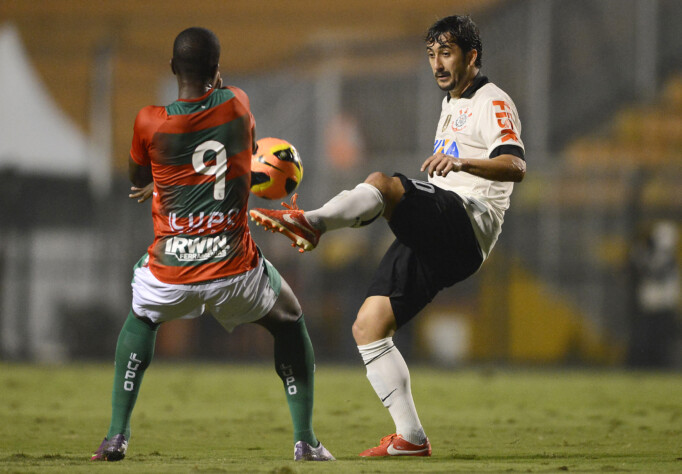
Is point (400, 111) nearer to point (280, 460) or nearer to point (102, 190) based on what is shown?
point (102, 190)

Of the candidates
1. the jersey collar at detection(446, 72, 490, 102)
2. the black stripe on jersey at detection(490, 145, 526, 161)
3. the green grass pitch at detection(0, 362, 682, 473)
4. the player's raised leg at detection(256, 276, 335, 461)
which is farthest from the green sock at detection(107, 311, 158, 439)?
the jersey collar at detection(446, 72, 490, 102)

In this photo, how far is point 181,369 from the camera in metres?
14.6

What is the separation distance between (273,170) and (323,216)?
2.97ft

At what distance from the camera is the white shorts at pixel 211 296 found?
501 cm

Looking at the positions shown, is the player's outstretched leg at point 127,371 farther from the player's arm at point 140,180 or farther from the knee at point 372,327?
the knee at point 372,327

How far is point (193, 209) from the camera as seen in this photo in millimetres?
5000

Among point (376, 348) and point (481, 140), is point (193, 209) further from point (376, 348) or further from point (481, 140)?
point (481, 140)

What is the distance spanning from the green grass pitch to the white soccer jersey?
1.27m

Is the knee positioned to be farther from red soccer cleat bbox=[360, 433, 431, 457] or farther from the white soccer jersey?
the white soccer jersey

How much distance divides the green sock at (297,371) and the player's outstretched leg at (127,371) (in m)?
0.68

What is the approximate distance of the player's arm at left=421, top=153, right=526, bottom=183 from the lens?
15.9 feet

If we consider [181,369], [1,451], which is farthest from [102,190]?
[1,451]

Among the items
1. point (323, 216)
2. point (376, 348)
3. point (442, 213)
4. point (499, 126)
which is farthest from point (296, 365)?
point (499, 126)

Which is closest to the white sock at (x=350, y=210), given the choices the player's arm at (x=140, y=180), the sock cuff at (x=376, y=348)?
the sock cuff at (x=376, y=348)
